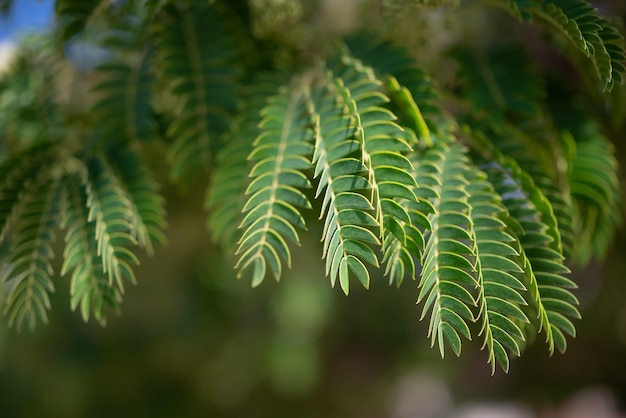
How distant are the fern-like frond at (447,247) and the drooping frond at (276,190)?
10 centimetres

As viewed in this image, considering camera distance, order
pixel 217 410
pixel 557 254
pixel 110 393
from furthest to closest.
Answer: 1. pixel 217 410
2. pixel 110 393
3. pixel 557 254

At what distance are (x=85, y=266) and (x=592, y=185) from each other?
543mm

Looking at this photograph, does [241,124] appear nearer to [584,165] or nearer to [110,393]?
[584,165]

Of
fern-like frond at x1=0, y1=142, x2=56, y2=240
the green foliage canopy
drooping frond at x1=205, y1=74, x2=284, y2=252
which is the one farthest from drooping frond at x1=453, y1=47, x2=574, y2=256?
fern-like frond at x1=0, y1=142, x2=56, y2=240

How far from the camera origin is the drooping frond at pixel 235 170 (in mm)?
618

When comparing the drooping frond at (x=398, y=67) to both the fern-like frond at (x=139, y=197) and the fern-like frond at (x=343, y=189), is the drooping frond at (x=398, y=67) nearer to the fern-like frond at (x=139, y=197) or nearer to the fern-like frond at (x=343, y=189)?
the fern-like frond at (x=343, y=189)

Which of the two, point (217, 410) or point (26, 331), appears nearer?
point (26, 331)

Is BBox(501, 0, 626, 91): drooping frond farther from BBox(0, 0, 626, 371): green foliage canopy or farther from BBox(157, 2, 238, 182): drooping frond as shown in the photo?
BBox(157, 2, 238, 182): drooping frond

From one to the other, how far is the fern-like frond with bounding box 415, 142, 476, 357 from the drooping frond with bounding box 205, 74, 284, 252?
0.61 ft

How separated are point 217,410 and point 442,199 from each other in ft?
3.87

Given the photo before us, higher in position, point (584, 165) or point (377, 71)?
point (377, 71)

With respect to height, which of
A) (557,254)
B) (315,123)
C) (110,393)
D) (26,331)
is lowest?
(110,393)

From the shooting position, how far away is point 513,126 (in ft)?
2.21

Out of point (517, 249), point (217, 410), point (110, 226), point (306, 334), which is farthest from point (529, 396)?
point (110, 226)
